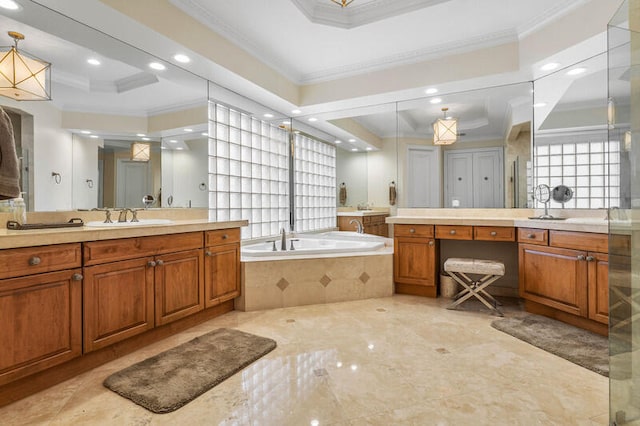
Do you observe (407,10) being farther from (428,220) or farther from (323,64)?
(428,220)

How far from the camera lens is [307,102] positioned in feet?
12.9

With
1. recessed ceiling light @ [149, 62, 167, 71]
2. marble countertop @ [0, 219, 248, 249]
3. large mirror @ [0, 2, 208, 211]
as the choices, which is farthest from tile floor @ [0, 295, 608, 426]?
recessed ceiling light @ [149, 62, 167, 71]

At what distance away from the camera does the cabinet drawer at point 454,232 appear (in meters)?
3.22

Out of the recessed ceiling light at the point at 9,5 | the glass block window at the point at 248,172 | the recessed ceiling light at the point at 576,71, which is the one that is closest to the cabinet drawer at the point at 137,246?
the glass block window at the point at 248,172

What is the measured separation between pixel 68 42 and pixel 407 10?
2.49 meters

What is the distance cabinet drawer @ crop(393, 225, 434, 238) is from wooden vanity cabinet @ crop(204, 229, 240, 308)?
1.70 meters

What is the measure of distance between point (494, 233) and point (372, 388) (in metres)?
2.13

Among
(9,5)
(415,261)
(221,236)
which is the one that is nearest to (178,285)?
(221,236)

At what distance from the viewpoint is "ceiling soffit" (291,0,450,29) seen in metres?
2.59

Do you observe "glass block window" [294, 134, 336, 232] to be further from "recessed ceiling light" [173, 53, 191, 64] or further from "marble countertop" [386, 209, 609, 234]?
"recessed ceiling light" [173, 53, 191, 64]

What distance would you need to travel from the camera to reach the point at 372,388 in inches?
66.4

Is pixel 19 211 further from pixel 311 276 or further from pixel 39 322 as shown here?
pixel 311 276

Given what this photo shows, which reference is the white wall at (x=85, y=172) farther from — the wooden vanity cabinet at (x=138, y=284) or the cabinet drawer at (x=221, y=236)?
the cabinet drawer at (x=221, y=236)

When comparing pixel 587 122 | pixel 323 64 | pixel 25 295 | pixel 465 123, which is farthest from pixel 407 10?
pixel 25 295
